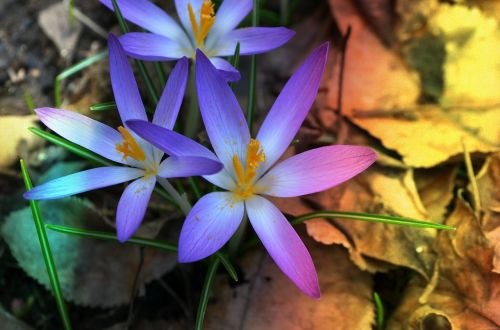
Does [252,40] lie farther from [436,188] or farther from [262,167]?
[436,188]

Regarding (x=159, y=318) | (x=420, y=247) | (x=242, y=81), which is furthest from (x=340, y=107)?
(x=159, y=318)

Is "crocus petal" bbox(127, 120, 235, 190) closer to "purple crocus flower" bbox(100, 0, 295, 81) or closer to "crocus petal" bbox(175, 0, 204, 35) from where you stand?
"purple crocus flower" bbox(100, 0, 295, 81)

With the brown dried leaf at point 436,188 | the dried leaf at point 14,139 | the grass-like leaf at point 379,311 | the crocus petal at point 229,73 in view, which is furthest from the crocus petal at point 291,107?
the dried leaf at point 14,139

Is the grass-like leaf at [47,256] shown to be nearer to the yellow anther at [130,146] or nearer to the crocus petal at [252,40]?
the yellow anther at [130,146]

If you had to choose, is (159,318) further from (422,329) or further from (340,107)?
(340,107)

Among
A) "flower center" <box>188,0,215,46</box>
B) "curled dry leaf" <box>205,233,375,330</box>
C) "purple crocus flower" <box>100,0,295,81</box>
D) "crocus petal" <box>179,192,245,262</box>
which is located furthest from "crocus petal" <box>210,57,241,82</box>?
"curled dry leaf" <box>205,233,375,330</box>
